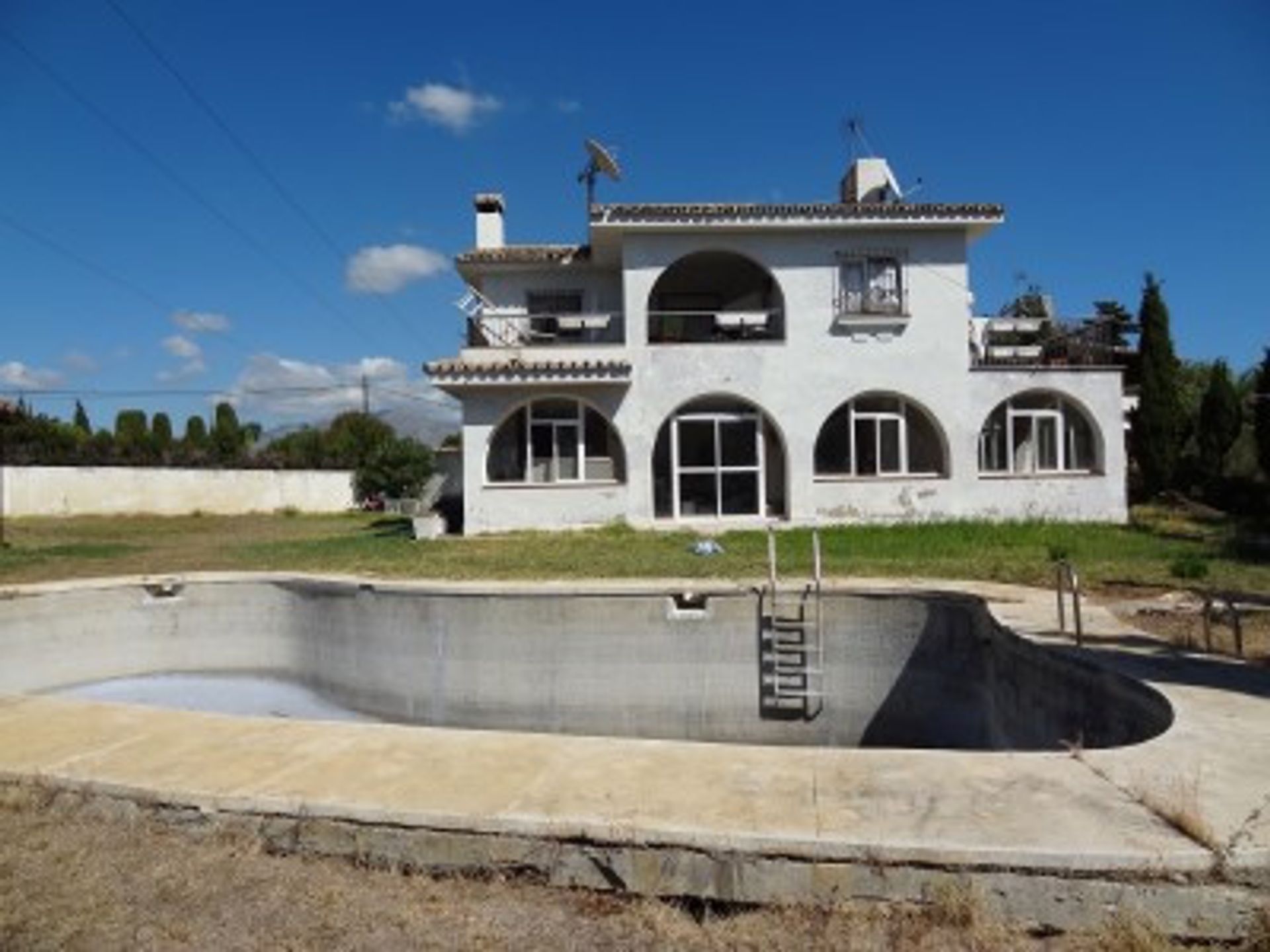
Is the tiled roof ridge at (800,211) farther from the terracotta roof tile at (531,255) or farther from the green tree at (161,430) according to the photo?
the green tree at (161,430)

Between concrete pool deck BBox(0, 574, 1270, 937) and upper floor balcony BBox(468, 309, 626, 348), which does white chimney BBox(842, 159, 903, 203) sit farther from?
concrete pool deck BBox(0, 574, 1270, 937)

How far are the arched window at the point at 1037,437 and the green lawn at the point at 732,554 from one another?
2298mm

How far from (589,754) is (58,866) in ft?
9.77

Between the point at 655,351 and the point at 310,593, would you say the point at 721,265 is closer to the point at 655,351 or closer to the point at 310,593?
the point at 655,351

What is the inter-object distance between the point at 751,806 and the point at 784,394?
19558 millimetres

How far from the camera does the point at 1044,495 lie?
24188 millimetres

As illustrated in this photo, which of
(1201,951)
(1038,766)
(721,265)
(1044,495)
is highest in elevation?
(721,265)

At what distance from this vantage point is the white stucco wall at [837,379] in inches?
936

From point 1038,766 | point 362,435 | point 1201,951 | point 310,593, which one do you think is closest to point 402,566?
point 310,593

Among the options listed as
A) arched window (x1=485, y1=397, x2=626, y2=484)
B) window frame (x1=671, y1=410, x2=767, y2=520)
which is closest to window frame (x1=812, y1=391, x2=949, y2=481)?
window frame (x1=671, y1=410, x2=767, y2=520)

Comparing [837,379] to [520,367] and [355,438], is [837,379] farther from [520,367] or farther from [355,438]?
[355,438]

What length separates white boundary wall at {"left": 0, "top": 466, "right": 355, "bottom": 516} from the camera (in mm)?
38062

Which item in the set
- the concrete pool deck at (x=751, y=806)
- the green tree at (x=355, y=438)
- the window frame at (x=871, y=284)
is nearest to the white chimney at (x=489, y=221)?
the window frame at (x=871, y=284)

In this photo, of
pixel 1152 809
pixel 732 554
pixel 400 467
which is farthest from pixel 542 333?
pixel 1152 809
